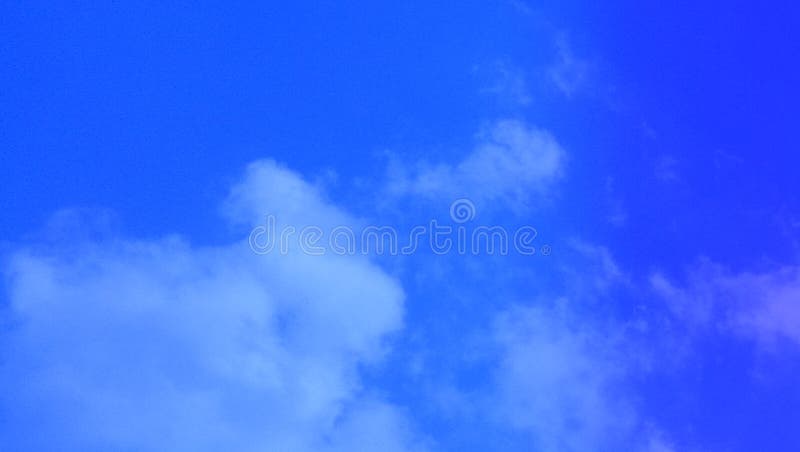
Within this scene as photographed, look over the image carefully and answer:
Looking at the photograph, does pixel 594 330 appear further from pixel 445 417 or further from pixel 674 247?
pixel 445 417

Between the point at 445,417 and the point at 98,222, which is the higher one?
the point at 98,222

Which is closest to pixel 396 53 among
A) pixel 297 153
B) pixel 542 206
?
pixel 297 153

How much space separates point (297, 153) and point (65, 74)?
0.74 m

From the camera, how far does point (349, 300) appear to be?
7.78ft

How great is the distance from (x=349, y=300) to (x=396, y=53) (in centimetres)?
77

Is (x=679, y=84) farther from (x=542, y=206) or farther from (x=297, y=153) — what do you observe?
(x=297, y=153)

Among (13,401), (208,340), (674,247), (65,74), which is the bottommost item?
(13,401)

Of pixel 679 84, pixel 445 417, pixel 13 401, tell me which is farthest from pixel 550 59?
pixel 13 401

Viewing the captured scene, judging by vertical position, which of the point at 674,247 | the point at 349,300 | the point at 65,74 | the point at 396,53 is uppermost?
the point at 396,53

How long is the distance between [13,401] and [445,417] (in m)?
1.24

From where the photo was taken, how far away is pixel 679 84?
2516 millimetres

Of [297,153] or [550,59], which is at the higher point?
[550,59]

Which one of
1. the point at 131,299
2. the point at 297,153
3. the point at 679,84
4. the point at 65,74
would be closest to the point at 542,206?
the point at 679,84

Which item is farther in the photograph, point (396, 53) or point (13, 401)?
point (396, 53)
